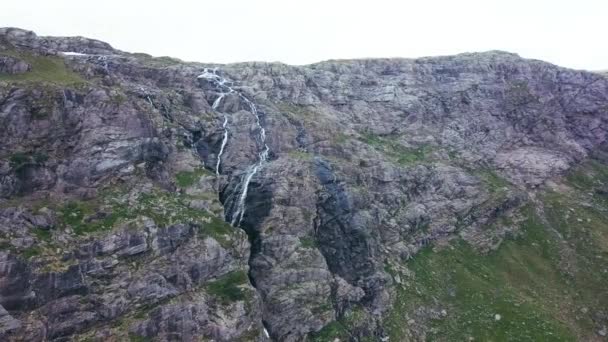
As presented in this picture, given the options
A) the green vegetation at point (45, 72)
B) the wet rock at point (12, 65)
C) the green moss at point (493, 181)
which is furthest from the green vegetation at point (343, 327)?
the wet rock at point (12, 65)

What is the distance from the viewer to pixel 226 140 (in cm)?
8094

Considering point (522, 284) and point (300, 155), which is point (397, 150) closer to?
point (300, 155)

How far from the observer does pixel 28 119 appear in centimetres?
6166

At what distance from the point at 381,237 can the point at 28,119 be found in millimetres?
53024

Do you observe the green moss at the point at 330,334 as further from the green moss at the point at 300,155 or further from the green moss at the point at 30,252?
the green moss at the point at 30,252

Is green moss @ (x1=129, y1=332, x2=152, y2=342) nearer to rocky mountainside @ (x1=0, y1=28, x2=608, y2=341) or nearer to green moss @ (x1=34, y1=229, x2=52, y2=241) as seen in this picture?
rocky mountainside @ (x1=0, y1=28, x2=608, y2=341)

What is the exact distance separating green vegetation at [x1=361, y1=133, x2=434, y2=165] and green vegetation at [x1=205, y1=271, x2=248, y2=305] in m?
44.2

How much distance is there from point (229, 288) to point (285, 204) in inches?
698

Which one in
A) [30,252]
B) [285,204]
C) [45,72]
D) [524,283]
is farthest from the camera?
[524,283]

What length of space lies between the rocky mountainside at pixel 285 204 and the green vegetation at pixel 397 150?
0.49 m

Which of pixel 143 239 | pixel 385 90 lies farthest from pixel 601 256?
pixel 143 239

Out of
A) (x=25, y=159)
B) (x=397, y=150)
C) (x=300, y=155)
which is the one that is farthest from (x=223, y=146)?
(x=397, y=150)

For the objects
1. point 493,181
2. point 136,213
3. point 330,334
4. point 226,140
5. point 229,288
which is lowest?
point 330,334

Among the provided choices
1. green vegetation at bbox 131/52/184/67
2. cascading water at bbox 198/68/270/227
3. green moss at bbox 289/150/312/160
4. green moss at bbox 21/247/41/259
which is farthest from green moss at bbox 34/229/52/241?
green vegetation at bbox 131/52/184/67
